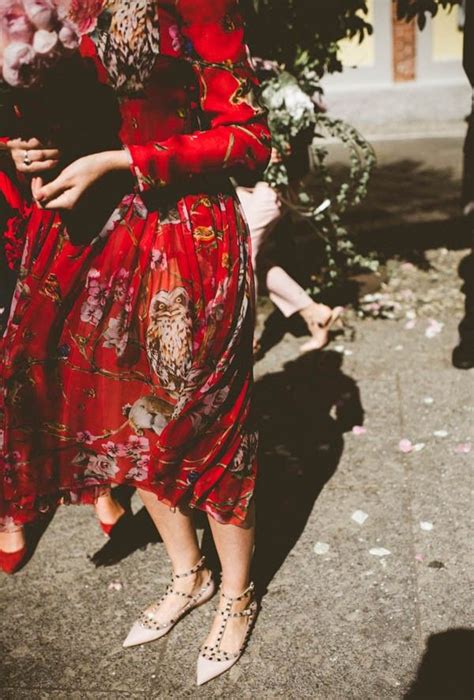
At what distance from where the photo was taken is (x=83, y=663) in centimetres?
250

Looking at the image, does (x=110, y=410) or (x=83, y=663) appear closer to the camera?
(x=110, y=410)

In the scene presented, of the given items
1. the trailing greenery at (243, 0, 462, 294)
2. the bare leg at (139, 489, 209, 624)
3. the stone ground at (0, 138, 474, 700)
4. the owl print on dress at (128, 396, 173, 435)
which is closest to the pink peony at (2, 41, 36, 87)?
the owl print on dress at (128, 396, 173, 435)

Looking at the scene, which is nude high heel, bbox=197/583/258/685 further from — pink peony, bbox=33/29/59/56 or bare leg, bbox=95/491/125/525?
pink peony, bbox=33/29/59/56

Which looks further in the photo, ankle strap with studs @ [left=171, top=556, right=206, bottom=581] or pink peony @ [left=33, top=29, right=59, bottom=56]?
ankle strap with studs @ [left=171, top=556, right=206, bottom=581]

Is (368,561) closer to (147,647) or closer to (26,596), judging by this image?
(147,647)

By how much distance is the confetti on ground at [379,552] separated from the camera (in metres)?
2.81

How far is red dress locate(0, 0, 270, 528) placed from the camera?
190 cm

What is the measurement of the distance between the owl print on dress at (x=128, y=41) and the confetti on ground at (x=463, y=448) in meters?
2.15

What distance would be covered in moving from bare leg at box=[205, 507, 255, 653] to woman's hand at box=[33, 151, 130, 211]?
3.33 feet

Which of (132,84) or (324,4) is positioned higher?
(132,84)

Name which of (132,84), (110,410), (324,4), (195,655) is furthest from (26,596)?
(324,4)

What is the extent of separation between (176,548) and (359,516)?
83 centimetres

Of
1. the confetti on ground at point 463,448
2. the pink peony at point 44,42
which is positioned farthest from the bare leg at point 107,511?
the pink peony at point 44,42

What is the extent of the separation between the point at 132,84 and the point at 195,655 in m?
1.70
